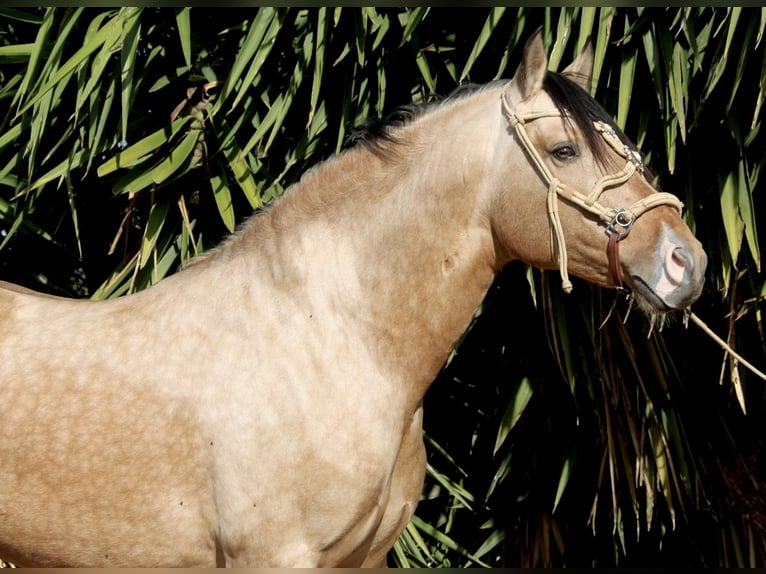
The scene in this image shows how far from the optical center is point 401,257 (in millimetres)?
2240

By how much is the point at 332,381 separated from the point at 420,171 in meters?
0.58

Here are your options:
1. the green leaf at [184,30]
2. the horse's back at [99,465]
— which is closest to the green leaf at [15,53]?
the green leaf at [184,30]

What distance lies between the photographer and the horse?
6.89ft

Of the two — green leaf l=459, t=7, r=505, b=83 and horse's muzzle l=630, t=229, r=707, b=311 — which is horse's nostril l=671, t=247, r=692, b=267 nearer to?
horse's muzzle l=630, t=229, r=707, b=311

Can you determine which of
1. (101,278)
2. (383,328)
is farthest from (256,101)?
(383,328)

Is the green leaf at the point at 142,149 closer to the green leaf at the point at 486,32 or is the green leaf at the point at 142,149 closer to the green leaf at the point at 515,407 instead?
the green leaf at the point at 486,32

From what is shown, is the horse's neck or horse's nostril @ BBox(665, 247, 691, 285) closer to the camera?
horse's nostril @ BBox(665, 247, 691, 285)

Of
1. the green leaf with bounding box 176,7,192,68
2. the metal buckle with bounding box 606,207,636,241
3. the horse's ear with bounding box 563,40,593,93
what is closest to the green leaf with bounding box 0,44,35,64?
the green leaf with bounding box 176,7,192,68

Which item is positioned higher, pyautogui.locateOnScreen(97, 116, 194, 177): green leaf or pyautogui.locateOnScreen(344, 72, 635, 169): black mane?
pyautogui.locateOnScreen(344, 72, 635, 169): black mane

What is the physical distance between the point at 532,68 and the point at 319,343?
862 mm

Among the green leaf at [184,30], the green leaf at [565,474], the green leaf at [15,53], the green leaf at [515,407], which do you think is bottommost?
the green leaf at [565,474]

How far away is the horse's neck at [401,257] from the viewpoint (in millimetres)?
2232

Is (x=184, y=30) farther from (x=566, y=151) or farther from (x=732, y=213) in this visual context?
(x=732, y=213)

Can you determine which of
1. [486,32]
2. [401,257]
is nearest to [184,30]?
[486,32]
